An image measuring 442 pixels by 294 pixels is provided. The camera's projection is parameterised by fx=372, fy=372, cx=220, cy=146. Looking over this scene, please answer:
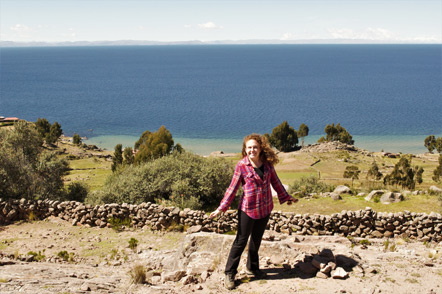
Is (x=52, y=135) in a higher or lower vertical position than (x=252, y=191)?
lower

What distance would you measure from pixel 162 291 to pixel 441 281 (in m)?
6.21

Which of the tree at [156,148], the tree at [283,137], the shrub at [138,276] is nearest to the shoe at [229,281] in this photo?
the shrub at [138,276]

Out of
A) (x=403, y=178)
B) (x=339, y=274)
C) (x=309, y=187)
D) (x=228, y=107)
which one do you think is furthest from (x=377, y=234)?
(x=228, y=107)

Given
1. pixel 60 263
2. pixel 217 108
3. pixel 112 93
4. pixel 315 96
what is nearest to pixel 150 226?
pixel 60 263

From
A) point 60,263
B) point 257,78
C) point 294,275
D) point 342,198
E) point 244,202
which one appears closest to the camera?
point 244,202

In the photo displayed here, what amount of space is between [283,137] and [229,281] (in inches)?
2545

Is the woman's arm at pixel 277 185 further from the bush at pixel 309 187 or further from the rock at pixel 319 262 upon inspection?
the bush at pixel 309 187

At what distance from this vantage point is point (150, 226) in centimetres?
1513

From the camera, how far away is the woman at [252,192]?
25.6ft

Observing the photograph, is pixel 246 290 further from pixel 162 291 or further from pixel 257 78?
pixel 257 78

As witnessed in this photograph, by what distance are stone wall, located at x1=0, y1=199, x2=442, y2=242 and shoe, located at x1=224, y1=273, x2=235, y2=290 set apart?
19.1 feet

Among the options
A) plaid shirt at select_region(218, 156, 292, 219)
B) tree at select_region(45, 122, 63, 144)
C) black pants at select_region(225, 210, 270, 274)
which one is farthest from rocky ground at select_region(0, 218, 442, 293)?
tree at select_region(45, 122, 63, 144)

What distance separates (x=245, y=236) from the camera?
26.3 feet

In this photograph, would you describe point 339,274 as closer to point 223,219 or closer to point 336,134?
point 223,219
